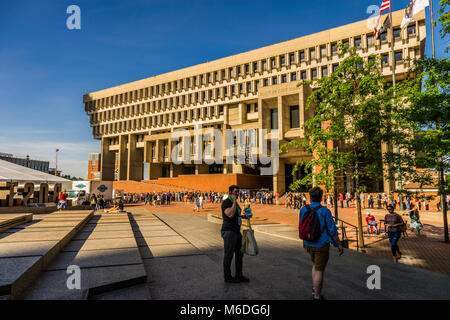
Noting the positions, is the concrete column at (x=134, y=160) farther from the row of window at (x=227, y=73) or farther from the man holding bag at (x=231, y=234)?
the man holding bag at (x=231, y=234)

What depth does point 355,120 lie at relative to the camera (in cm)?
950

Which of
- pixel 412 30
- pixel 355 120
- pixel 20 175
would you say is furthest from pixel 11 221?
pixel 412 30

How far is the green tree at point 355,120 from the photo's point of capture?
360 inches

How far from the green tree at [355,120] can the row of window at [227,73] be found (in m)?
24.9

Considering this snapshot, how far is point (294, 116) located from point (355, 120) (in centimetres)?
3353

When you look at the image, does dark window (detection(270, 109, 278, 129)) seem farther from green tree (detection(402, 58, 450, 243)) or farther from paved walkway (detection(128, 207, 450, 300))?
paved walkway (detection(128, 207, 450, 300))

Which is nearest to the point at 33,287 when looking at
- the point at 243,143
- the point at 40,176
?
the point at 40,176

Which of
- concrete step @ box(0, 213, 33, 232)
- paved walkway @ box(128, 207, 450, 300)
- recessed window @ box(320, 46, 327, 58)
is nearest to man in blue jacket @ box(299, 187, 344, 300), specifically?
paved walkway @ box(128, 207, 450, 300)

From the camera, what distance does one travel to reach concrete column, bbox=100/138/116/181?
219 ft

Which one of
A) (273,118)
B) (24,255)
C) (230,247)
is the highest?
(273,118)

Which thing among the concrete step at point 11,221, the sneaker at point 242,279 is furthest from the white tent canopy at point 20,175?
the sneaker at point 242,279

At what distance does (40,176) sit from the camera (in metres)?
19.0

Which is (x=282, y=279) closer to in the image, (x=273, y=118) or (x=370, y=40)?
(x=273, y=118)
